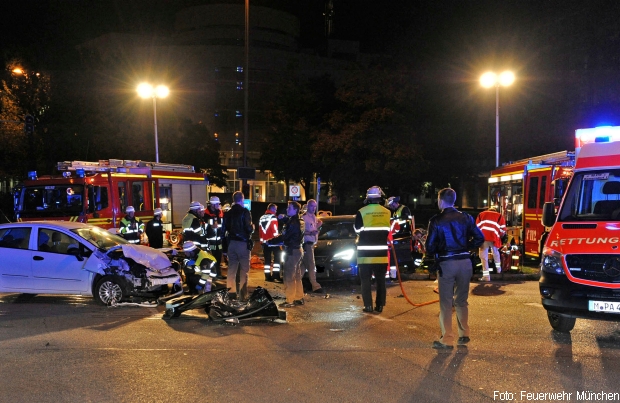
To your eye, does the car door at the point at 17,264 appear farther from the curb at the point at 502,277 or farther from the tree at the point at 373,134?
the tree at the point at 373,134

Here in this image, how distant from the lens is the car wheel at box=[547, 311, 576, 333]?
291 inches

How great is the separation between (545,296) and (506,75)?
605 inches

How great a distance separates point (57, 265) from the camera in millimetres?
9953

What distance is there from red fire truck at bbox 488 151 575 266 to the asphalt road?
589cm

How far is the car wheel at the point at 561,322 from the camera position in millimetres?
7383

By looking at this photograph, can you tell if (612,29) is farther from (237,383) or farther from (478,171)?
(237,383)

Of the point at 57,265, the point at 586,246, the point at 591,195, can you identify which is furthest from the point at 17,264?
the point at 591,195

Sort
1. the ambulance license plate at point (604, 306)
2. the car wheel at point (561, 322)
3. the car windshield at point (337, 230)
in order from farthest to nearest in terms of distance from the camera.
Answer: the car windshield at point (337, 230) → the car wheel at point (561, 322) → the ambulance license plate at point (604, 306)

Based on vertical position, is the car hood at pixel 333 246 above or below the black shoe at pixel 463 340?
above

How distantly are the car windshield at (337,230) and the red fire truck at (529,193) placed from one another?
4.38 m

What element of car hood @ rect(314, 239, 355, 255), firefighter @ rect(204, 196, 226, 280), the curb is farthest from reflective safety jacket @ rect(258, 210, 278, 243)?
the curb

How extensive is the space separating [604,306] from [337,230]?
22.0 feet

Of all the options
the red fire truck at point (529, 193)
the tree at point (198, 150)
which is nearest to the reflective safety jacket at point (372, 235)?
the red fire truck at point (529, 193)

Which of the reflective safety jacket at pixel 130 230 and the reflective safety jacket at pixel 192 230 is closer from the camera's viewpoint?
the reflective safety jacket at pixel 192 230
